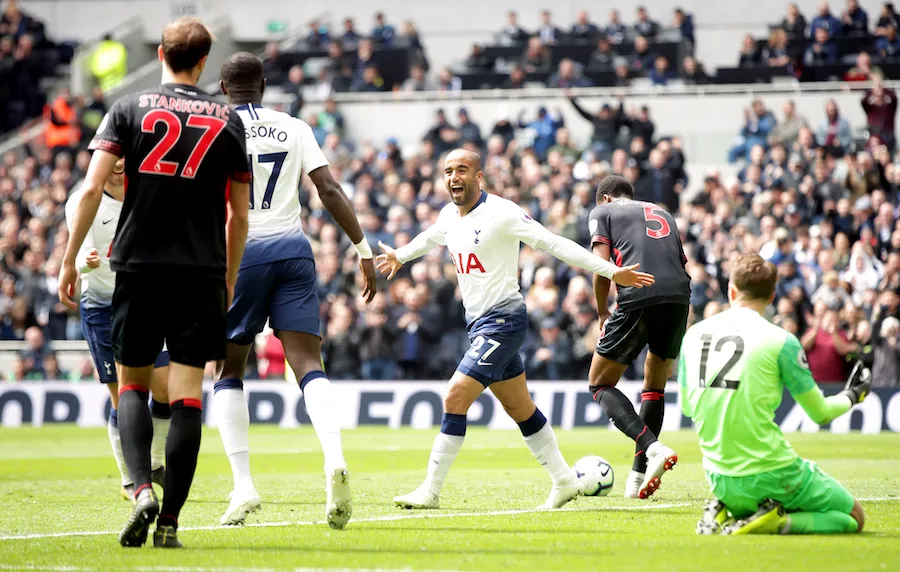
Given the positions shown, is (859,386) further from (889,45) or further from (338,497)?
(889,45)

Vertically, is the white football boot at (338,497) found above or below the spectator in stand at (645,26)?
below

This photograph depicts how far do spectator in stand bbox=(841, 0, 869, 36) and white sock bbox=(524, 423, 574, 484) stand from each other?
63.0ft

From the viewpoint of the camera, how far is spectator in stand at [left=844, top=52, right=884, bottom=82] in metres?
24.4

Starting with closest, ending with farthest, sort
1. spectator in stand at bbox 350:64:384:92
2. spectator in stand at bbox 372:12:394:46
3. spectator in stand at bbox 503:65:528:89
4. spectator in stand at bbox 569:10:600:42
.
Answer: spectator in stand at bbox 503:65:528:89, spectator in stand at bbox 569:10:600:42, spectator in stand at bbox 350:64:384:92, spectator in stand at bbox 372:12:394:46

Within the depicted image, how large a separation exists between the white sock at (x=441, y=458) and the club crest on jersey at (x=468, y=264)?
3.59ft

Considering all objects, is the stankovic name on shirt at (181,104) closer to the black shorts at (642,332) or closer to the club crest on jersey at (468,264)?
the club crest on jersey at (468,264)

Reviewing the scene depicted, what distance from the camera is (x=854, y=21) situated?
84.5 feet

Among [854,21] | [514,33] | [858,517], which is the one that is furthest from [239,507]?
[514,33]

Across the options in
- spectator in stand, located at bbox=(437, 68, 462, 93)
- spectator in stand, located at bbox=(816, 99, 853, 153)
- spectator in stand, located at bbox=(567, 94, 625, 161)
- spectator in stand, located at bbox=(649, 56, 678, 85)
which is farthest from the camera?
spectator in stand, located at bbox=(437, 68, 462, 93)

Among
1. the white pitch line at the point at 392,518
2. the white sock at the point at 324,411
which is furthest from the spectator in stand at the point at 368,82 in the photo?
the white sock at the point at 324,411

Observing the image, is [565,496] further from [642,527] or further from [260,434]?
[260,434]

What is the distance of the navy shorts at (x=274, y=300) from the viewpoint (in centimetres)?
769

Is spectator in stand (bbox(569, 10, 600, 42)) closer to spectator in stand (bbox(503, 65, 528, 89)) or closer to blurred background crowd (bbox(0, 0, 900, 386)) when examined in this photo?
blurred background crowd (bbox(0, 0, 900, 386))

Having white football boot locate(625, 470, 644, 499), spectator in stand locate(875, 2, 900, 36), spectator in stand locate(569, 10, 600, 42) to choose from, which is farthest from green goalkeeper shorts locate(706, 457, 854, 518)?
spectator in stand locate(569, 10, 600, 42)
